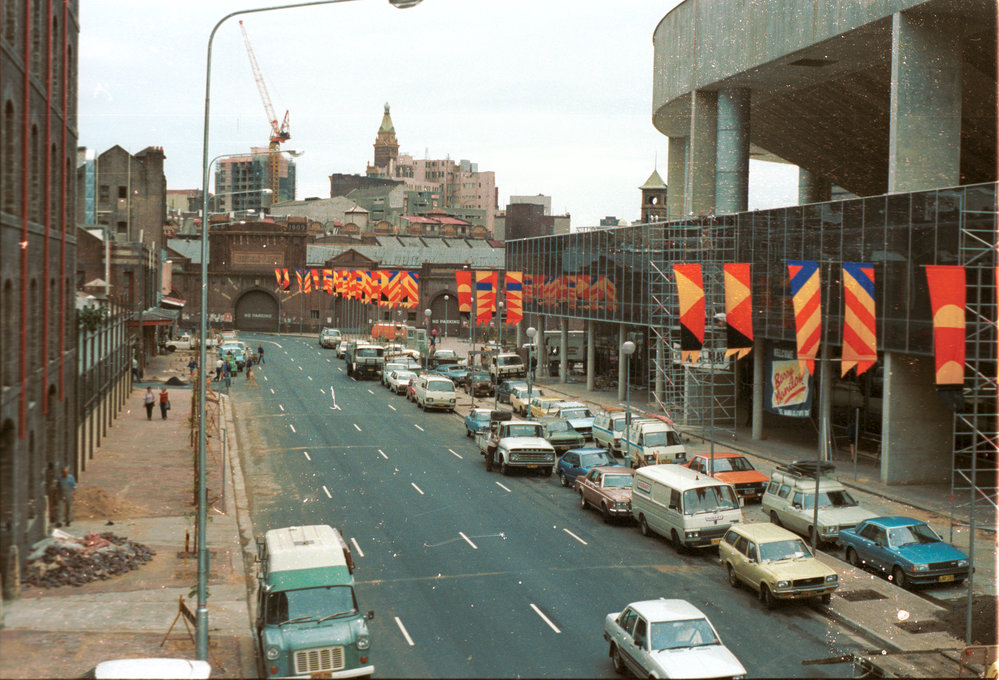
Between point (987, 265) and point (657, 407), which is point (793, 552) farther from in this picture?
point (657, 407)

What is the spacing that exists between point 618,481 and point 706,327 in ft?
65.9

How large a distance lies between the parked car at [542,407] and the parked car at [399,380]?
14.2 meters

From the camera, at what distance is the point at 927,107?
37156 millimetres

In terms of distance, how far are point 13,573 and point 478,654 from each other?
33.4ft

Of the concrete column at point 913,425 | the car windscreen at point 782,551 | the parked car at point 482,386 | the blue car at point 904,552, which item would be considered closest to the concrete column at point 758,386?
the concrete column at point 913,425

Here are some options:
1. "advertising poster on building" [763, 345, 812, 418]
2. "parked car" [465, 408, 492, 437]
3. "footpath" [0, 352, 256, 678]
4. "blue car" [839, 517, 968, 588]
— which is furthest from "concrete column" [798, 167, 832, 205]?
"blue car" [839, 517, 968, 588]

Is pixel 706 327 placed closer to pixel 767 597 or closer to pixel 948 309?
pixel 948 309

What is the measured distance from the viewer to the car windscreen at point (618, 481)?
30547 mm

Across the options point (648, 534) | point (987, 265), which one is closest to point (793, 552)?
point (648, 534)

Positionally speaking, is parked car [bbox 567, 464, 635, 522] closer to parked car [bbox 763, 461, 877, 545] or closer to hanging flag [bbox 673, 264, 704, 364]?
parked car [bbox 763, 461, 877, 545]

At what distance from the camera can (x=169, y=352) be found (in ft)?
305

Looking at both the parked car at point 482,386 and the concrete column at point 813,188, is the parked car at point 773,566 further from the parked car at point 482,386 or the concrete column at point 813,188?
the concrete column at point 813,188

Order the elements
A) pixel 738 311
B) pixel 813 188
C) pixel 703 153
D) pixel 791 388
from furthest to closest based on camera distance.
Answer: pixel 813 188, pixel 703 153, pixel 791 388, pixel 738 311

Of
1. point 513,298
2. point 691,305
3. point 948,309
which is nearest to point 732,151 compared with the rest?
point 513,298
